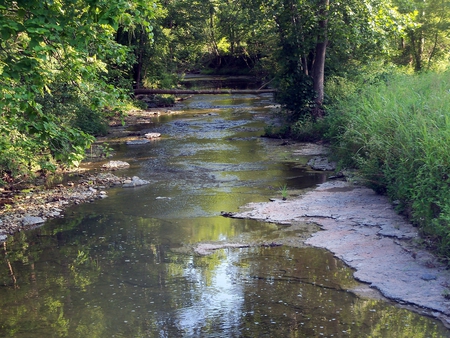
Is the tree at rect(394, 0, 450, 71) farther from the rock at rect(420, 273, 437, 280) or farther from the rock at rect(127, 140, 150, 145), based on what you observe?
the rock at rect(420, 273, 437, 280)

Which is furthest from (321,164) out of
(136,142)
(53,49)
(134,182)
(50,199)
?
(53,49)

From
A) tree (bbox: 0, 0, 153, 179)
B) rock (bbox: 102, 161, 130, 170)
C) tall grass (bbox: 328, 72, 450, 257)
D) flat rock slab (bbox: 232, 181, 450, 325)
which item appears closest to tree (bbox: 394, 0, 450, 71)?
tall grass (bbox: 328, 72, 450, 257)

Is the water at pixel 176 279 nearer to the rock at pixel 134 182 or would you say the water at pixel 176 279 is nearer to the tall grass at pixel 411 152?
the rock at pixel 134 182

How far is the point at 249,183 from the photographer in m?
12.2

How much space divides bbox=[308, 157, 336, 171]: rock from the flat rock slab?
1.79 meters

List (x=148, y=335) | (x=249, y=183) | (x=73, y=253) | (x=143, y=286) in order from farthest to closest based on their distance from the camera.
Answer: (x=249, y=183) → (x=73, y=253) → (x=143, y=286) → (x=148, y=335)

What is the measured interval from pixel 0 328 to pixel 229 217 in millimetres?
4512

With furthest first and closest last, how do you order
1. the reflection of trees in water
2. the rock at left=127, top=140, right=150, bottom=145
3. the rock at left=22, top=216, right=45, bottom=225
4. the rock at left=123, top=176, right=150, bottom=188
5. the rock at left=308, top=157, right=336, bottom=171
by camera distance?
the rock at left=127, top=140, right=150, bottom=145 → the rock at left=308, top=157, right=336, bottom=171 → the rock at left=123, top=176, right=150, bottom=188 → the rock at left=22, top=216, right=45, bottom=225 → the reflection of trees in water

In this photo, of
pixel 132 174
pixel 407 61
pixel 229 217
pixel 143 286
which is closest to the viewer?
pixel 143 286

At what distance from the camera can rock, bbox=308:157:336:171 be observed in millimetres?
13178

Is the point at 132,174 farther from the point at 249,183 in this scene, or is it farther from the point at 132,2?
the point at 132,2

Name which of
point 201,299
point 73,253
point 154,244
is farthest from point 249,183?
point 201,299

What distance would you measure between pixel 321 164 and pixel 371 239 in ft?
19.4

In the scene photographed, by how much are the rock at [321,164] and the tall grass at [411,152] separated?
3.65 feet
